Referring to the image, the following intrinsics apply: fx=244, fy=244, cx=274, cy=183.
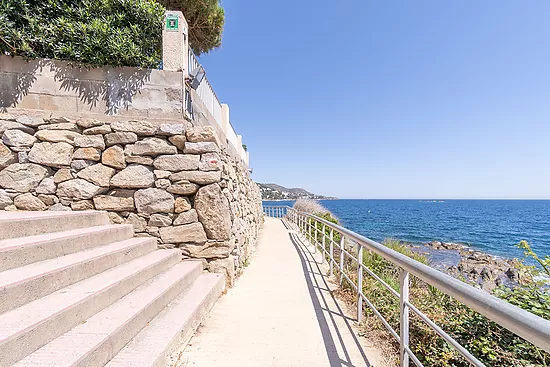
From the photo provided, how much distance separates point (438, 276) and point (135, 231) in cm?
371

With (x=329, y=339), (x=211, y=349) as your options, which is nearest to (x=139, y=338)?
(x=211, y=349)

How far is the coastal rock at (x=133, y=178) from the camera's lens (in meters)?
3.55

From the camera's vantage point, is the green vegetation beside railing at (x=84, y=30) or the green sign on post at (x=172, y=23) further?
the green sign on post at (x=172, y=23)

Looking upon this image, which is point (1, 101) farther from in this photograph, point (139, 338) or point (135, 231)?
point (139, 338)

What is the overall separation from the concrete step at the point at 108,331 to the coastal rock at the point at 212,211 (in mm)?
993

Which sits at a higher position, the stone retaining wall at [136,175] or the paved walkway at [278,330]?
the stone retaining wall at [136,175]

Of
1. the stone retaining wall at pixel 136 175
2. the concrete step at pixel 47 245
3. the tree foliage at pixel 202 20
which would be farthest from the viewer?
the tree foliage at pixel 202 20

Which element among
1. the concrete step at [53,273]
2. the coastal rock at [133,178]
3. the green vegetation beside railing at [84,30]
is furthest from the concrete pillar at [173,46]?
the concrete step at [53,273]

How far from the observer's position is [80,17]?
368 cm

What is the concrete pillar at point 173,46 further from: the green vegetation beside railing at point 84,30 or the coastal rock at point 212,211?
the coastal rock at point 212,211

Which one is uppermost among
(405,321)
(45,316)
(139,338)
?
(45,316)

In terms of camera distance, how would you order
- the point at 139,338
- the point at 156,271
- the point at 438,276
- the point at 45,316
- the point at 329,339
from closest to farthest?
the point at 438,276 → the point at 45,316 → the point at 139,338 → the point at 329,339 → the point at 156,271

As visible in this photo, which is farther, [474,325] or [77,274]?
[77,274]

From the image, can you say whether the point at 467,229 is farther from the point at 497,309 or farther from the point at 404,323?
the point at 497,309
